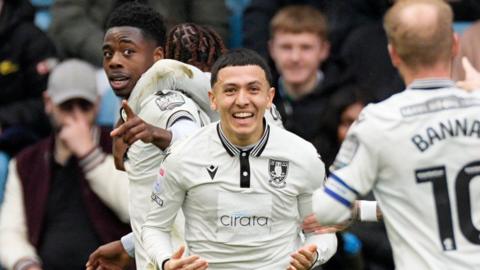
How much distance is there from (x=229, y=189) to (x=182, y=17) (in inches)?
187

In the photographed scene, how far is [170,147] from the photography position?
7.18 metres

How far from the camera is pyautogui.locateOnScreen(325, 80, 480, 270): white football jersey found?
19.9 feet

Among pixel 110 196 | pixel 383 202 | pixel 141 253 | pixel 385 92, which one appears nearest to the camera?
pixel 383 202

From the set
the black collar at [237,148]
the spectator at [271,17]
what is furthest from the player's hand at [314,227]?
the spectator at [271,17]

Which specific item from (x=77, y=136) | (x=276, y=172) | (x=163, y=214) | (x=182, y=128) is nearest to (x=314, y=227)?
(x=276, y=172)

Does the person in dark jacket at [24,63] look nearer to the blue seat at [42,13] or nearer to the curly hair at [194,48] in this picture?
the blue seat at [42,13]

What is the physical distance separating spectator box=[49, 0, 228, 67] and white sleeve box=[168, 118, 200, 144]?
411 cm

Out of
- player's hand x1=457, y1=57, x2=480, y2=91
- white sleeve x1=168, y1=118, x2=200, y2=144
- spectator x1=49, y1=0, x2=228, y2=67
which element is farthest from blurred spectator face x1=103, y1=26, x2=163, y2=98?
spectator x1=49, y1=0, x2=228, y2=67

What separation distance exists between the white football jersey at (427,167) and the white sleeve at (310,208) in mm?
962

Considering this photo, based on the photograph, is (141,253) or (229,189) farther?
(141,253)

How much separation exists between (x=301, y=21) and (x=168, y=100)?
399cm

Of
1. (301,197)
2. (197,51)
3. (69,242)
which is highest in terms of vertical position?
(197,51)

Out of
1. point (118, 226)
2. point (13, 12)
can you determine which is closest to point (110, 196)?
point (118, 226)

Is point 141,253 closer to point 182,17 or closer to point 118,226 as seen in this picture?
point 118,226
